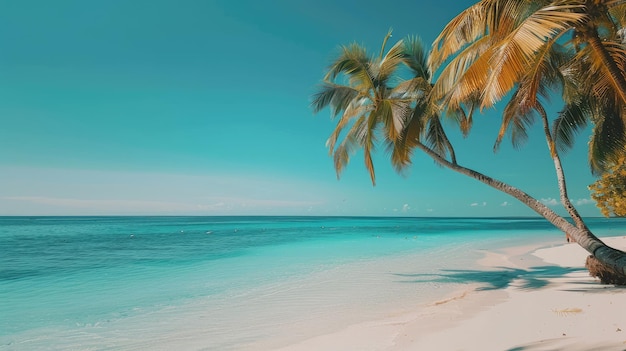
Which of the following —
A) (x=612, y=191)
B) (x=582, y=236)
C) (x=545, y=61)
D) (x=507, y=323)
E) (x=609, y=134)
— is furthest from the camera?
(x=612, y=191)

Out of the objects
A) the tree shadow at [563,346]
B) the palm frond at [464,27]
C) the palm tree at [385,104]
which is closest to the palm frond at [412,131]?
the palm tree at [385,104]

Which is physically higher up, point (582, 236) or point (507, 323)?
point (582, 236)

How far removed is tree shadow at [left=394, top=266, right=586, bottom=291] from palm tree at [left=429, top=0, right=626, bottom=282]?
10.7ft

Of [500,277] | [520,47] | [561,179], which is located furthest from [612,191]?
[520,47]

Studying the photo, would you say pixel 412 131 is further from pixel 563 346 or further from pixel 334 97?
pixel 563 346

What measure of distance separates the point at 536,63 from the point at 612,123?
350 cm

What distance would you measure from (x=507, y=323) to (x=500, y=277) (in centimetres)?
539

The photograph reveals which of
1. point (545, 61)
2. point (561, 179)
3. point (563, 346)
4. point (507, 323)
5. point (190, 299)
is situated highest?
point (545, 61)

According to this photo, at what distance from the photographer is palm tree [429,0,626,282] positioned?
3738 mm

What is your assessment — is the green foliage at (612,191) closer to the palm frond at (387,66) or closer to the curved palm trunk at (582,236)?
the curved palm trunk at (582,236)

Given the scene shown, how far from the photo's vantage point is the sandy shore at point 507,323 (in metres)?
4.25

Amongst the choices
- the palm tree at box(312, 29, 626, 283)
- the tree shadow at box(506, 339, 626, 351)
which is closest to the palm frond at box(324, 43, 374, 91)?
the palm tree at box(312, 29, 626, 283)

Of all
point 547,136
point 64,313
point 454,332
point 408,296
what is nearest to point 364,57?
point 547,136

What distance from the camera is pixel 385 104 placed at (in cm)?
866
